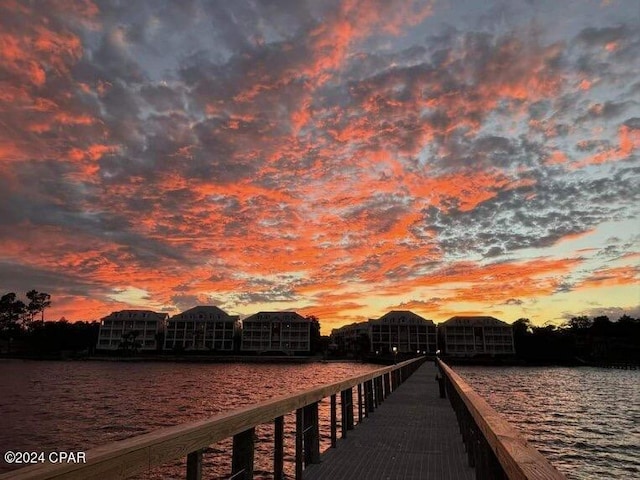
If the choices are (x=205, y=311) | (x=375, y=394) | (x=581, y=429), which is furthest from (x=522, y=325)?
(x=375, y=394)

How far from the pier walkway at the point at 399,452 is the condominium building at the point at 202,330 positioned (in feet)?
414

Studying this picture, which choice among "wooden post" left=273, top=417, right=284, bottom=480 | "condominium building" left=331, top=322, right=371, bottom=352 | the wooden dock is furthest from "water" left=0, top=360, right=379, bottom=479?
"condominium building" left=331, top=322, right=371, bottom=352

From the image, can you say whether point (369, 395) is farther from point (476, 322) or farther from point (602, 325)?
point (602, 325)

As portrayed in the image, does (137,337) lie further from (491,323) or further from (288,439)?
(288,439)

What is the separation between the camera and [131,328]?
436 feet

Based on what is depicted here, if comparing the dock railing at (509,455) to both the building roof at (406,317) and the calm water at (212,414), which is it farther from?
the building roof at (406,317)

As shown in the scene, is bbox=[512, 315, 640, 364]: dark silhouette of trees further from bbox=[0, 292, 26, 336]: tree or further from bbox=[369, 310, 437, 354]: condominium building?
bbox=[0, 292, 26, 336]: tree

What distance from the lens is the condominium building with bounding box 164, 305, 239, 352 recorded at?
132m

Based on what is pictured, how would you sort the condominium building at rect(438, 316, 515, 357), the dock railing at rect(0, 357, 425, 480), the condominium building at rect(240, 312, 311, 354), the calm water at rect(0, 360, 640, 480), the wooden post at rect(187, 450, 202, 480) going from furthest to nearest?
the condominium building at rect(438, 316, 515, 357) → the condominium building at rect(240, 312, 311, 354) → the calm water at rect(0, 360, 640, 480) → the wooden post at rect(187, 450, 202, 480) → the dock railing at rect(0, 357, 425, 480)

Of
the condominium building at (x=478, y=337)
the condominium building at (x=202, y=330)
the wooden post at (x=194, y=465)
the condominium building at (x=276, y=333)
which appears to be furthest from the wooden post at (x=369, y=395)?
the condominium building at (x=478, y=337)

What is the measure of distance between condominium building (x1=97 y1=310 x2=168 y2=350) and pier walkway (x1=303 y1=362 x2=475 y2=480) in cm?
13237

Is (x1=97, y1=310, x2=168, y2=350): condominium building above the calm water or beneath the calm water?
above

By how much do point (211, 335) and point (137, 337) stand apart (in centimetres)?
2084

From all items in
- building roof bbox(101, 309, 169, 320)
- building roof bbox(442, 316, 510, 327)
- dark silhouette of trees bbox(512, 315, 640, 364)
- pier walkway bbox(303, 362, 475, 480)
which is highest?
building roof bbox(101, 309, 169, 320)
